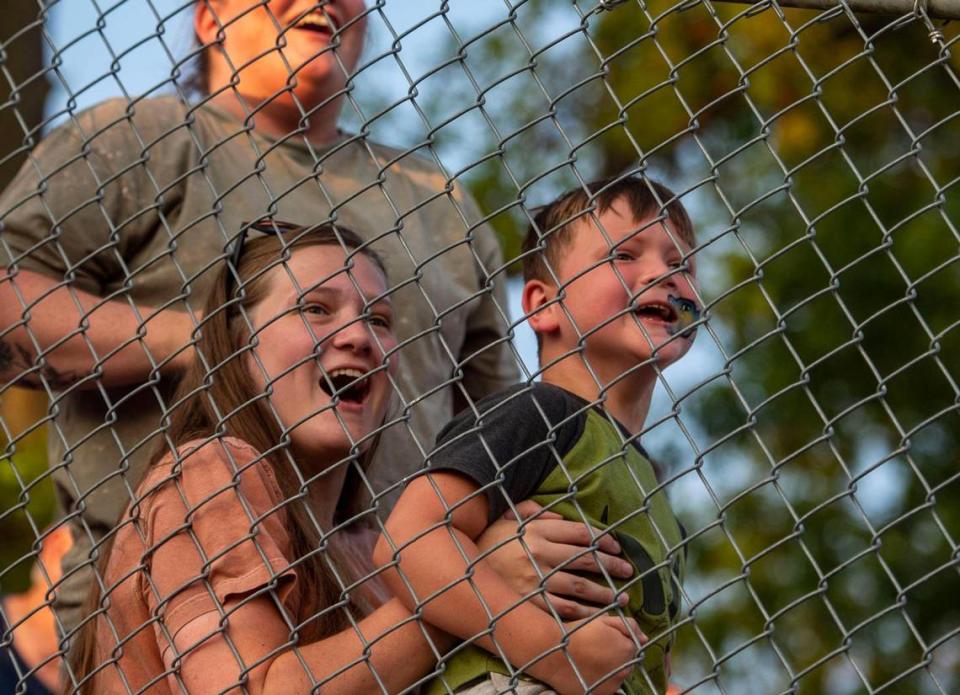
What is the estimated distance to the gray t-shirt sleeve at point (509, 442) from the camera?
282 cm

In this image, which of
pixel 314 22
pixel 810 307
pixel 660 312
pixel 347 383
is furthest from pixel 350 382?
pixel 810 307

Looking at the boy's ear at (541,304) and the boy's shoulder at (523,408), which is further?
the boy's ear at (541,304)

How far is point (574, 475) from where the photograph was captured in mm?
2963

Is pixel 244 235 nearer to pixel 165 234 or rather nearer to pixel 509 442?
pixel 165 234

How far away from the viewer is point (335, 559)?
3.13 meters

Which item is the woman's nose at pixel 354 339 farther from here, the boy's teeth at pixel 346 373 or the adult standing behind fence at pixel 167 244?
the adult standing behind fence at pixel 167 244

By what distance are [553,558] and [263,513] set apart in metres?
0.49

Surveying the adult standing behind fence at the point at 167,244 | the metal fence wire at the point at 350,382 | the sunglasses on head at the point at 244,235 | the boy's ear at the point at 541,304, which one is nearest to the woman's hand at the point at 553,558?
the metal fence wire at the point at 350,382

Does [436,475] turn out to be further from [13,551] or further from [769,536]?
[769,536]

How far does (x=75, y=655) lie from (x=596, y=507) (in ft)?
3.16

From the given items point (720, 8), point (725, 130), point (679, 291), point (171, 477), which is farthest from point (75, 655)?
point (725, 130)

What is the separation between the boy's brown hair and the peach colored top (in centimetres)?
65

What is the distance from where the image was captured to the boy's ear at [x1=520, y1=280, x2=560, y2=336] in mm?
3303

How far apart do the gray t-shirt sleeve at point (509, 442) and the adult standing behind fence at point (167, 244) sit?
0.42 meters
